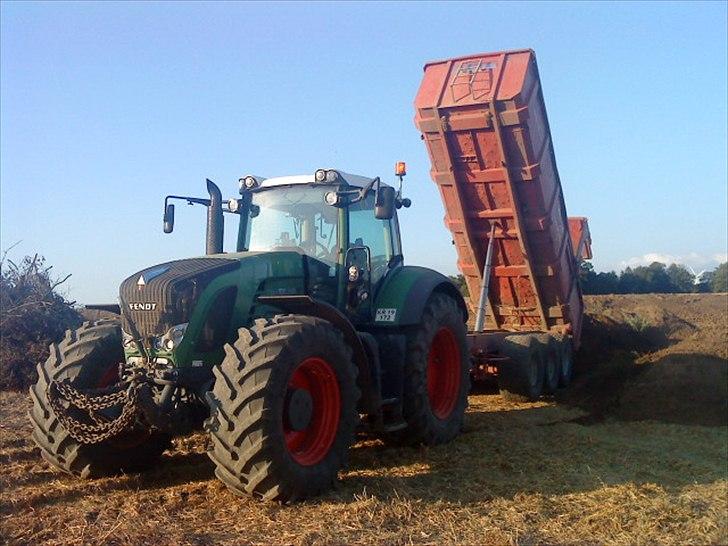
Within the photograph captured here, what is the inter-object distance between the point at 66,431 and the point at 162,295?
47.3 inches

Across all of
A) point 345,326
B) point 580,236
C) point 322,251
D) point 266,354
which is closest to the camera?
point 266,354

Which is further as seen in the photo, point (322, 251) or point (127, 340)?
point (322, 251)

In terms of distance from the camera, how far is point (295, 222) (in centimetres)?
655

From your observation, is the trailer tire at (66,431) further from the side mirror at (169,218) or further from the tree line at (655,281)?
the tree line at (655,281)

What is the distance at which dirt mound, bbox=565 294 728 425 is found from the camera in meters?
8.60

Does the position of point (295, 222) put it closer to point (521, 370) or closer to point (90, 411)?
point (90, 411)

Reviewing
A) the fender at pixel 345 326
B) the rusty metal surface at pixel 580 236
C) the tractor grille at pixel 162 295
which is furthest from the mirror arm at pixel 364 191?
the rusty metal surface at pixel 580 236

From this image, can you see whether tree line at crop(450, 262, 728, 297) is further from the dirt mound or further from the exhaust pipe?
the exhaust pipe

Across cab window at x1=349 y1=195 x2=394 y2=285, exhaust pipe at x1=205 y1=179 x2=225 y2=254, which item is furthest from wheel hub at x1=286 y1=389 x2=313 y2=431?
exhaust pipe at x1=205 y1=179 x2=225 y2=254

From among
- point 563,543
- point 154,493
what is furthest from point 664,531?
point 154,493

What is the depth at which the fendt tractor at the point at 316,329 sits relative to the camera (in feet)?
15.7

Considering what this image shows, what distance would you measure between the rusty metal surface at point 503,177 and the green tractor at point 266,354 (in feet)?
7.10

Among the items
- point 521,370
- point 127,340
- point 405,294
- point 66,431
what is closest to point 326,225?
point 405,294

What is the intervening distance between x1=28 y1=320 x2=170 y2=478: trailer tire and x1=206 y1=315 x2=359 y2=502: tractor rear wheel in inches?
47.1
